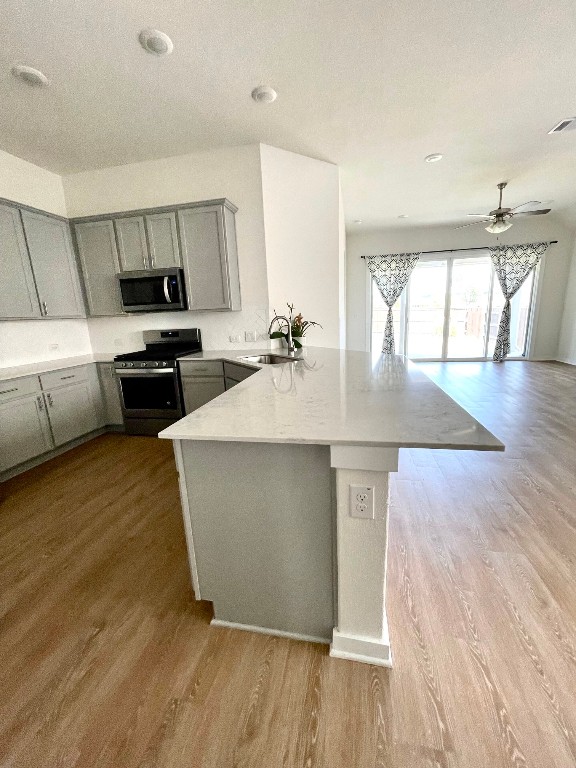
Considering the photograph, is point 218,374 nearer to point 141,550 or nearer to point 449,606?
point 141,550

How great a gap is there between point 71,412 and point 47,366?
52 centimetres

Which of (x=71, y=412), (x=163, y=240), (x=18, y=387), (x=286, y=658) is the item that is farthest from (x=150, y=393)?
(x=286, y=658)

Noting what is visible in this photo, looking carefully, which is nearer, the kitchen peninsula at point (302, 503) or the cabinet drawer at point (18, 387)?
the kitchen peninsula at point (302, 503)

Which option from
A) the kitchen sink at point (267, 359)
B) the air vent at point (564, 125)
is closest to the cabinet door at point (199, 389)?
the kitchen sink at point (267, 359)

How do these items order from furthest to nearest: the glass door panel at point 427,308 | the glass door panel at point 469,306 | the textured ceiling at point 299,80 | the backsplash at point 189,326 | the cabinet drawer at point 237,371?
the glass door panel at point 427,308
the glass door panel at point 469,306
the backsplash at point 189,326
the cabinet drawer at point 237,371
the textured ceiling at point 299,80

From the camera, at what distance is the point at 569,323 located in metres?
6.46

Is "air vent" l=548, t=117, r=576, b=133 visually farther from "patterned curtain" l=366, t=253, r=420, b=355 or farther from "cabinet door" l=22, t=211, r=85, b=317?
"cabinet door" l=22, t=211, r=85, b=317

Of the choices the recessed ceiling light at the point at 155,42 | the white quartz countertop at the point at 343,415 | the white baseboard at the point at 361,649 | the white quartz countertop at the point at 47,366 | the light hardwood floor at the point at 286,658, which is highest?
the recessed ceiling light at the point at 155,42

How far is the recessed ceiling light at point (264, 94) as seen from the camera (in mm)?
2424

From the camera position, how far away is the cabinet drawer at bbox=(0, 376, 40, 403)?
2596mm

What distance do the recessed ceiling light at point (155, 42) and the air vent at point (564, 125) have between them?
3.62 m

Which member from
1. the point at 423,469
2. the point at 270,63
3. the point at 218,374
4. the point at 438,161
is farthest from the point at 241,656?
the point at 438,161

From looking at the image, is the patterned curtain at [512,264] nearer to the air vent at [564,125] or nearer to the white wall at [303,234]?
the air vent at [564,125]

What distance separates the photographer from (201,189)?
3.46 m
